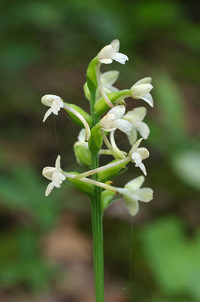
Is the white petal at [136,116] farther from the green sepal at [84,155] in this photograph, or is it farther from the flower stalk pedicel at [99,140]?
the green sepal at [84,155]

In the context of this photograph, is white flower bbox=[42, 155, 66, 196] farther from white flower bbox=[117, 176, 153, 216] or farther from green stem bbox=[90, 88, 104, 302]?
white flower bbox=[117, 176, 153, 216]

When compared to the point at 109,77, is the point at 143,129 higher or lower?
lower

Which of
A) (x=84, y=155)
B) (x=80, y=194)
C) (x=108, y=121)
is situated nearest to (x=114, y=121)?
(x=108, y=121)

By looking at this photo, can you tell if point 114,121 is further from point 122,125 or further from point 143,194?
point 143,194

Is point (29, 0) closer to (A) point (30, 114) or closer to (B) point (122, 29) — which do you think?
(B) point (122, 29)

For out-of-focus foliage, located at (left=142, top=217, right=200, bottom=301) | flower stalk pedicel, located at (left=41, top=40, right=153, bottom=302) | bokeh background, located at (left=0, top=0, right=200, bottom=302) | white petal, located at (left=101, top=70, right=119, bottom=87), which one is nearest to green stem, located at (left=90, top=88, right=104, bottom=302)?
flower stalk pedicel, located at (left=41, top=40, right=153, bottom=302)

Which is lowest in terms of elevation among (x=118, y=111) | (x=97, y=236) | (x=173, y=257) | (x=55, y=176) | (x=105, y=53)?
(x=173, y=257)
